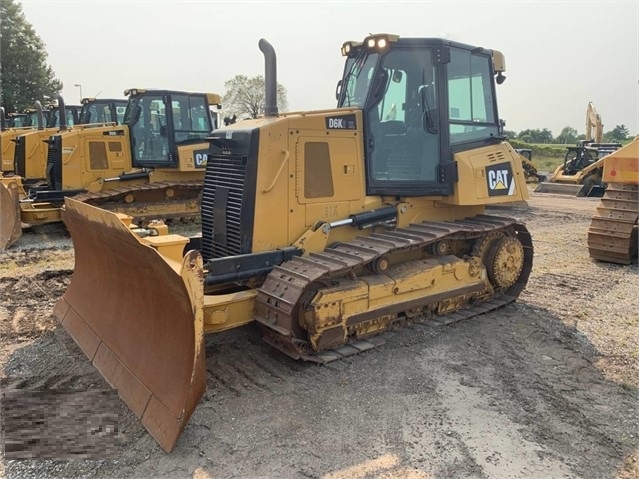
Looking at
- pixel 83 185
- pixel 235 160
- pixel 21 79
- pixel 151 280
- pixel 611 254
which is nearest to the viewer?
pixel 151 280

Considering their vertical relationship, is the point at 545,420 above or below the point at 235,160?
below

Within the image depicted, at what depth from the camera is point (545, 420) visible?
3.76 metres

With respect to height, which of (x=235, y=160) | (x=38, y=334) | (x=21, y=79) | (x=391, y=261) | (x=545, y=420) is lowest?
(x=545, y=420)

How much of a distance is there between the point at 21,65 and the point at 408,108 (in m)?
35.8

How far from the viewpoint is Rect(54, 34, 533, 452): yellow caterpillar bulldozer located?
4246mm

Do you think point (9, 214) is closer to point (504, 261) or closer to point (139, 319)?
point (139, 319)

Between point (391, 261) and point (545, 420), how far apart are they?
2.15 metres

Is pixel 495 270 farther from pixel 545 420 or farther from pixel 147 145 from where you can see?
pixel 147 145

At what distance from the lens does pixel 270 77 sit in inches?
199

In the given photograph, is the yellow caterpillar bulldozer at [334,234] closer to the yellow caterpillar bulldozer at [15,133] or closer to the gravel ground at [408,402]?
the gravel ground at [408,402]

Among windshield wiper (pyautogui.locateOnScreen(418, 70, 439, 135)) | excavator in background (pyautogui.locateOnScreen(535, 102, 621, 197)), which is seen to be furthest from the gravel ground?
excavator in background (pyautogui.locateOnScreen(535, 102, 621, 197))

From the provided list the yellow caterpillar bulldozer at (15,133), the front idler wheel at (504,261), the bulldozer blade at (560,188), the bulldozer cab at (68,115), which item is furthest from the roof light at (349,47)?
the bulldozer blade at (560,188)

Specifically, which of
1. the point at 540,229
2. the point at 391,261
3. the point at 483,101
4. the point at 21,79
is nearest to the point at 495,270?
the point at 391,261

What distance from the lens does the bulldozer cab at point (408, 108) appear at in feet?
17.7
